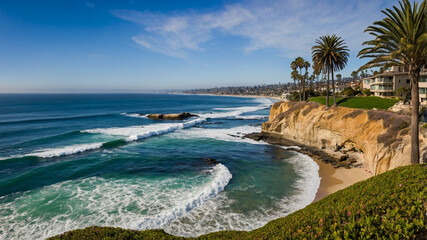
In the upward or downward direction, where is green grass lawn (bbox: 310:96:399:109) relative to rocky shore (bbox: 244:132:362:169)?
upward

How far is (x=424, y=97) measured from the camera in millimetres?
38938

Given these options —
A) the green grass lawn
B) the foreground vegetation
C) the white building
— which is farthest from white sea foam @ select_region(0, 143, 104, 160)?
the white building

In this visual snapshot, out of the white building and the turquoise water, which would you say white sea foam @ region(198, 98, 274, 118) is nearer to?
the white building

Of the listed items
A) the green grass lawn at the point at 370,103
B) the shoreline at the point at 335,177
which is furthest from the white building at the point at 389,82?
the shoreline at the point at 335,177

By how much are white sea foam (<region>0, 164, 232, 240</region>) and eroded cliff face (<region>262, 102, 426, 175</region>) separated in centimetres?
1402

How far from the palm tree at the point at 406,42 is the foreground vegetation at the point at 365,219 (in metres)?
7.03

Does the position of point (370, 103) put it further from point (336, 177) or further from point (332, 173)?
point (336, 177)

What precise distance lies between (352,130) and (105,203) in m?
27.8

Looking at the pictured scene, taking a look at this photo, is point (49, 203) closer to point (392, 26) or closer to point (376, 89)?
point (392, 26)

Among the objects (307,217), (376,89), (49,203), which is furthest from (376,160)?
(376,89)

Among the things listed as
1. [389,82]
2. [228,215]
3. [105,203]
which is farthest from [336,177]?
[389,82]

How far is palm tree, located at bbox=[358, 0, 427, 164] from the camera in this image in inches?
485

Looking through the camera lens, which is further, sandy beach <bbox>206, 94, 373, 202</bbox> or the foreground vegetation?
sandy beach <bbox>206, 94, 373, 202</bbox>

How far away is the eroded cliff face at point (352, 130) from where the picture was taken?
1859 cm
